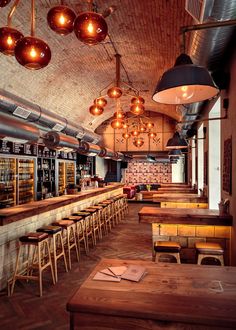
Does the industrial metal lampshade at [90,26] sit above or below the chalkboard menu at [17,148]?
above

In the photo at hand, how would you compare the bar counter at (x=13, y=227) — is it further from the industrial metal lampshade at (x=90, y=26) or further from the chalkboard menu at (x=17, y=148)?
the chalkboard menu at (x=17, y=148)

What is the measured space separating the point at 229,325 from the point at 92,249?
15.3ft

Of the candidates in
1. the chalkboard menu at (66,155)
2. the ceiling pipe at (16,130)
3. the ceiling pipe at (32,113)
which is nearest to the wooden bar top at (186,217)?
the ceiling pipe at (16,130)

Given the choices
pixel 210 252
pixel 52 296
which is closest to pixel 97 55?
pixel 210 252

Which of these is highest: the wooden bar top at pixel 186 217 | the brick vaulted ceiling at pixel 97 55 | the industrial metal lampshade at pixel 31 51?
the brick vaulted ceiling at pixel 97 55

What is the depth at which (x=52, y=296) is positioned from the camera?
3578mm

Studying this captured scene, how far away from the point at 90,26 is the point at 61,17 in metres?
0.34

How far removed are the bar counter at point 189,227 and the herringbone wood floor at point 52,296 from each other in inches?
50.0

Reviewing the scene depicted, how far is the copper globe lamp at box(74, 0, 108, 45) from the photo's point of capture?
2.24m

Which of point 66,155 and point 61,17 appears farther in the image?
point 66,155

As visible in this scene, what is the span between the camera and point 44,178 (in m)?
8.84

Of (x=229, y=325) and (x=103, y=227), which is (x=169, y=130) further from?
(x=229, y=325)

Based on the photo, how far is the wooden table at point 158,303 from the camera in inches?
57.7

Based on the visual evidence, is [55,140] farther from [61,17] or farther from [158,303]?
[158,303]
